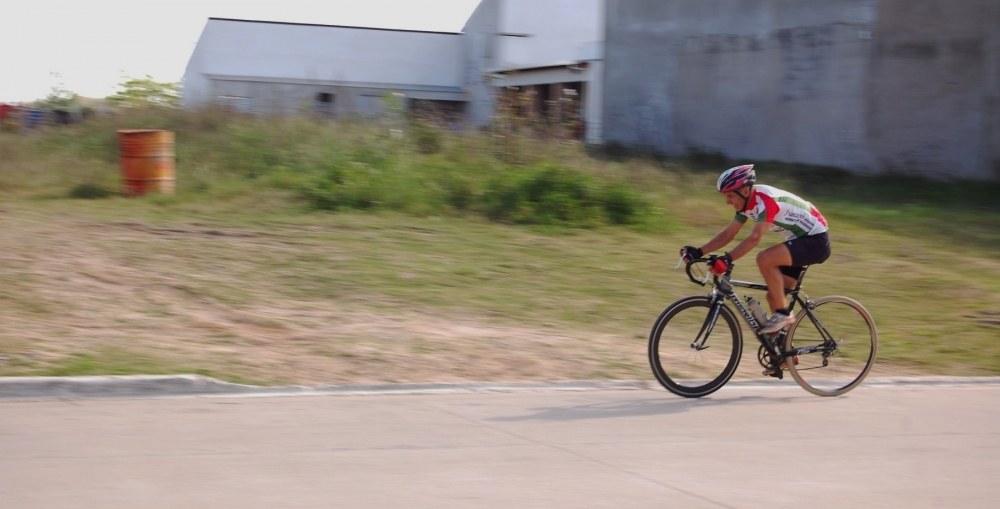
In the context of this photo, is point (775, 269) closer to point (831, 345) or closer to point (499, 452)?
point (831, 345)

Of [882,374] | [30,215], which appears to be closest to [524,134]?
[30,215]

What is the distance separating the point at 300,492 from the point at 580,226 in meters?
11.8

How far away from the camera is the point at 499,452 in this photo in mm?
5914

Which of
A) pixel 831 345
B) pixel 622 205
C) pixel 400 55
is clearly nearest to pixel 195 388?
pixel 831 345

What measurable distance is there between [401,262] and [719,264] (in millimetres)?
6277

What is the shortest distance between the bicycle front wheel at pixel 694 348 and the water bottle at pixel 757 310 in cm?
21

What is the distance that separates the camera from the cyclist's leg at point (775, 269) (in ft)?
24.9

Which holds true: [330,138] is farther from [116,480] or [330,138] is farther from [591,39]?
[591,39]

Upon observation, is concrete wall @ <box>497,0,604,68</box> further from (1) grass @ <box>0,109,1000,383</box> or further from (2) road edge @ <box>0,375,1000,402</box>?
(2) road edge @ <box>0,375,1000,402</box>

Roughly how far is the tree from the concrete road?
68.3ft

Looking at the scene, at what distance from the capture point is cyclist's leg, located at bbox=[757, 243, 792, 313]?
7.58m

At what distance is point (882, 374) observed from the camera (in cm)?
890

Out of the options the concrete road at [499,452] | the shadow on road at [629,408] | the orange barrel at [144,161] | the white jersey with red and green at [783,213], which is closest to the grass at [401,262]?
the orange barrel at [144,161]

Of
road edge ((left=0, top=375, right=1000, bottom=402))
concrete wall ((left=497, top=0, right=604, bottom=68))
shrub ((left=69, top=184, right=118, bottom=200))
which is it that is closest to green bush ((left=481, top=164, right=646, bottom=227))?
shrub ((left=69, top=184, right=118, bottom=200))
